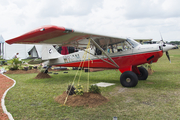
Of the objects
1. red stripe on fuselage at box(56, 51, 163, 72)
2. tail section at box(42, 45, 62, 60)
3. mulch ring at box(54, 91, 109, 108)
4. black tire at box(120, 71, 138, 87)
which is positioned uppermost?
tail section at box(42, 45, 62, 60)

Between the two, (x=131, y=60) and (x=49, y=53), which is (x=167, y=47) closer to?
(x=131, y=60)

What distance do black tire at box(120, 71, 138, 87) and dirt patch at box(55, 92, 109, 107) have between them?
8.49 ft

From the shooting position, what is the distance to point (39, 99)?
6094 mm

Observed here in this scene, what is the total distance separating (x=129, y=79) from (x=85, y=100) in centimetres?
340

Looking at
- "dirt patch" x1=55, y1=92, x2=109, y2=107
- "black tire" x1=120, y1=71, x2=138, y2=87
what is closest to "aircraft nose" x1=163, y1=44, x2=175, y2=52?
"black tire" x1=120, y1=71, x2=138, y2=87

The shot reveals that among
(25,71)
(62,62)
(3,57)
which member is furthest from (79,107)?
(3,57)

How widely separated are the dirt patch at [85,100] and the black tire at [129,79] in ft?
8.49

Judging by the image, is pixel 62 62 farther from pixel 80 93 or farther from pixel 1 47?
pixel 1 47

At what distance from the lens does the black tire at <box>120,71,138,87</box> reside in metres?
7.76

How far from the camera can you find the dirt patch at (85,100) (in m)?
5.28

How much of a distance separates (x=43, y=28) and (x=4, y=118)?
9.20 feet

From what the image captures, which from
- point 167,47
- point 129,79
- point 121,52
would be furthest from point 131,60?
point 167,47

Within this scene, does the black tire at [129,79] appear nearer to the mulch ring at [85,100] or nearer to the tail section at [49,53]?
the mulch ring at [85,100]

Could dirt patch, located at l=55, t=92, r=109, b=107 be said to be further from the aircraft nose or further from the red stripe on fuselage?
the aircraft nose
